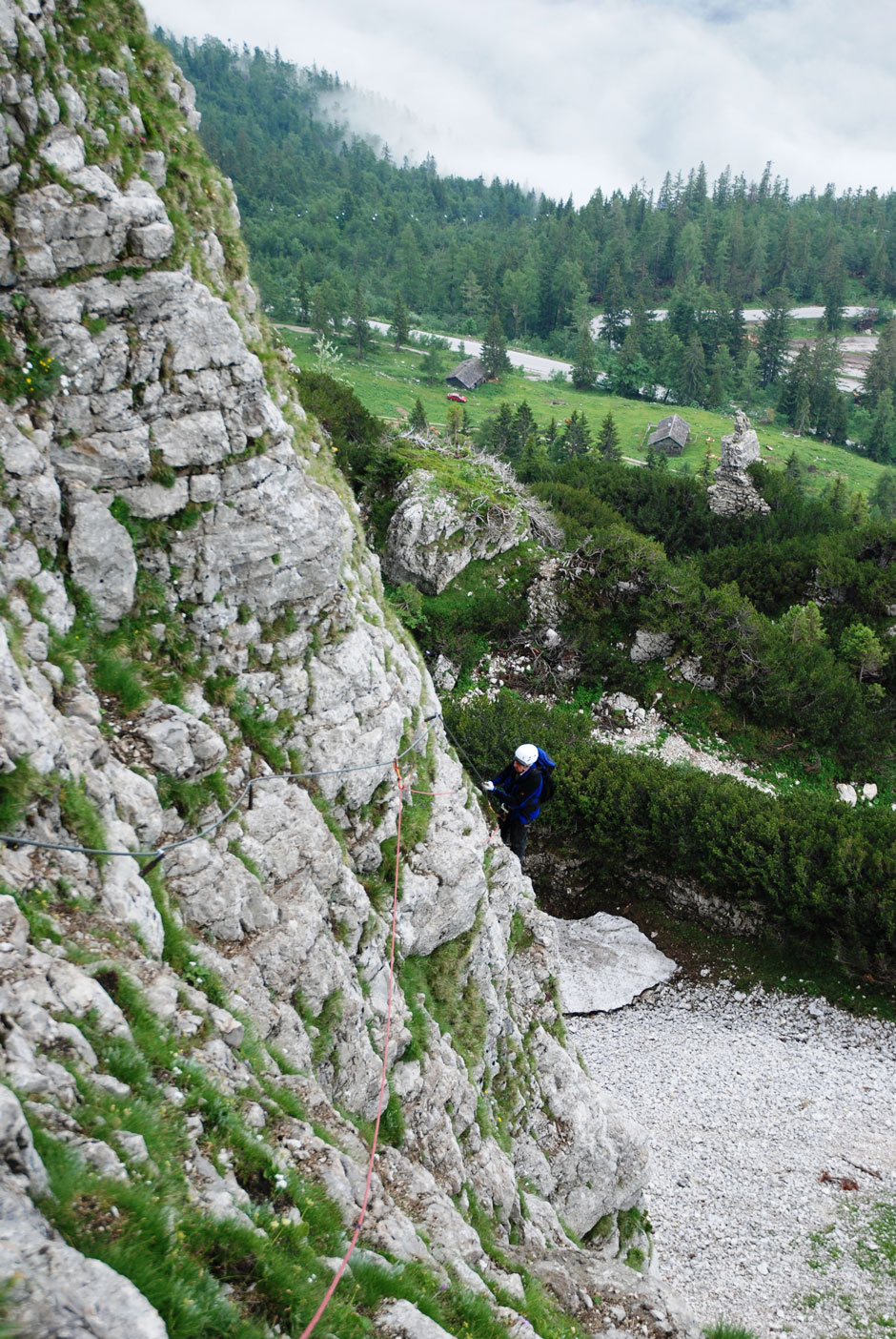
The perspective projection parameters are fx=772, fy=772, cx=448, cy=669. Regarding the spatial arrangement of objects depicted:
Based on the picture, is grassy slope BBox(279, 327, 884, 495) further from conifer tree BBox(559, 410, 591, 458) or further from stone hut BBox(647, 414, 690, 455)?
conifer tree BBox(559, 410, 591, 458)

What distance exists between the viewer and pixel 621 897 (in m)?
28.4

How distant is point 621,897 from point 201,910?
22.8 metres

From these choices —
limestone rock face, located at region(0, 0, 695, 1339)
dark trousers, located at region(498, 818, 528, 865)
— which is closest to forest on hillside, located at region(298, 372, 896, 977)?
dark trousers, located at region(498, 818, 528, 865)

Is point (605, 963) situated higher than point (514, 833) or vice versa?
point (514, 833)

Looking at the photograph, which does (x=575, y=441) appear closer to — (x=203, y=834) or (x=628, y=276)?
(x=203, y=834)

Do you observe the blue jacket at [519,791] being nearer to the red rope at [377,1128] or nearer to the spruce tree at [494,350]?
the red rope at [377,1128]

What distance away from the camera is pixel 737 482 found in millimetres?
51969

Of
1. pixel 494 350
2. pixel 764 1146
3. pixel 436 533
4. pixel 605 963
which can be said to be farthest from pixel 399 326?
pixel 764 1146

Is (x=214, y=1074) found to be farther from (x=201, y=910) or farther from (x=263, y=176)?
(x=263, y=176)

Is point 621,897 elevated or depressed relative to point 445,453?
Answer: depressed

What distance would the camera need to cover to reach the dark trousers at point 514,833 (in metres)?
16.0

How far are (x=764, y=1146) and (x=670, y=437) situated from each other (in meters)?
88.3

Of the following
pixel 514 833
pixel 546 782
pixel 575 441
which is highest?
pixel 575 441

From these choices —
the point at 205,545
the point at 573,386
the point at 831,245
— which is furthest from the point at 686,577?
the point at 831,245
